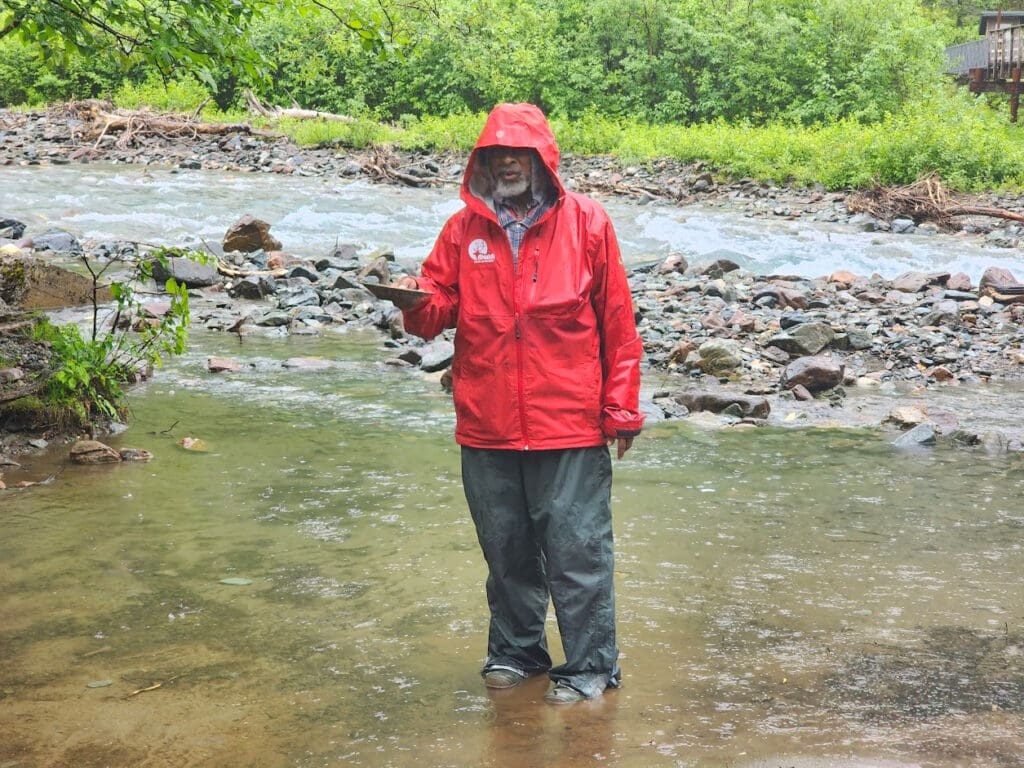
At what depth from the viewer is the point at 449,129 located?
101ft

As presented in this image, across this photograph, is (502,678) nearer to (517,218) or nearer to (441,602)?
(441,602)

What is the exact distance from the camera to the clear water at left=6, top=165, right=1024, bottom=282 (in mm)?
17125

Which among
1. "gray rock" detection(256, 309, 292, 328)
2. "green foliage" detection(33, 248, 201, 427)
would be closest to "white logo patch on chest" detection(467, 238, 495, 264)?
"green foliage" detection(33, 248, 201, 427)

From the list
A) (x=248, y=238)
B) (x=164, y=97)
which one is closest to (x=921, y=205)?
(x=248, y=238)

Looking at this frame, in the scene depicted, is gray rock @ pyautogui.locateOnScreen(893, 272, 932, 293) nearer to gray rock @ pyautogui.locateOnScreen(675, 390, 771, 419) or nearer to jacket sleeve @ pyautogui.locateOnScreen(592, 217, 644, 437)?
gray rock @ pyautogui.locateOnScreen(675, 390, 771, 419)

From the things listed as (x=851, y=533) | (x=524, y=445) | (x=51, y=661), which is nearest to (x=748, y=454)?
(x=851, y=533)

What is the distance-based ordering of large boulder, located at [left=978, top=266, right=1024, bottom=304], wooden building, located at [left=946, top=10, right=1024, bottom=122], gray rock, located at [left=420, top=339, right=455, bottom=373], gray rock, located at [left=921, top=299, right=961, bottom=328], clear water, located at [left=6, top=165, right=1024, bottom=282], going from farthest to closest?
wooden building, located at [left=946, top=10, right=1024, bottom=122], clear water, located at [left=6, top=165, right=1024, bottom=282], large boulder, located at [left=978, top=266, right=1024, bottom=304], gray rock, located at [left=921, top=299, right=961, bottom=328], gray rock, located at [left=420, top=339, right=455, bottom=373]

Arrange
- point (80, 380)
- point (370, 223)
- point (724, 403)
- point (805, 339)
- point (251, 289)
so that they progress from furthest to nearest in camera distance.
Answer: point (370, 223) < point (251, 289) < point (805, 339) < point (724, 403) < point (80, 380)

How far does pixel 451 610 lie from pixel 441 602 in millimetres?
99

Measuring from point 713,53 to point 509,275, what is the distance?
33995 mm

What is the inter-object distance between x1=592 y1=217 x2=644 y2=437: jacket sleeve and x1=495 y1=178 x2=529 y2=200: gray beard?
0.28 meters

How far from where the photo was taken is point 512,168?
3.76 m

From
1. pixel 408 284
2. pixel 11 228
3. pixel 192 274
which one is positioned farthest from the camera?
pixel 11 228

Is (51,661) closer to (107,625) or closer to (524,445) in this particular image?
(107,625)
